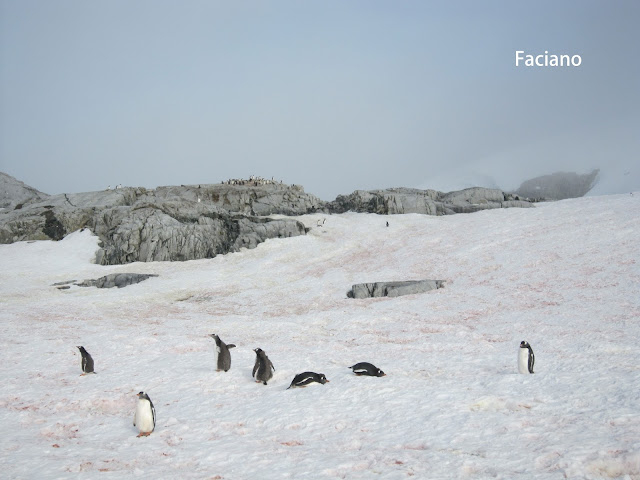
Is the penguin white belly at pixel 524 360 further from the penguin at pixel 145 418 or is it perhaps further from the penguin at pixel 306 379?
the penguin at pixel 145 418

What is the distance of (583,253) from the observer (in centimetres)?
4316

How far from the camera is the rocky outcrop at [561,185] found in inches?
5945

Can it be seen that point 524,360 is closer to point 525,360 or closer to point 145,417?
point 525,360

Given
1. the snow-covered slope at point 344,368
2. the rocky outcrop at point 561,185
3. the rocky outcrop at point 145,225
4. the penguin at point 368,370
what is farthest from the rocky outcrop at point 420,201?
the rocky outcrop at point 561,185

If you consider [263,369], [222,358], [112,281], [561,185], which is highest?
[561,185]

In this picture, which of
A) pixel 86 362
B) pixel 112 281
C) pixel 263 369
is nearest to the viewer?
pixel 263 369

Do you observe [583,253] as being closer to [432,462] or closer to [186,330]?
[186,330]

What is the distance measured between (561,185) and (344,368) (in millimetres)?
156029

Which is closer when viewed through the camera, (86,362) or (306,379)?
(306,379)

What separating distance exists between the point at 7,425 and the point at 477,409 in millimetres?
14636

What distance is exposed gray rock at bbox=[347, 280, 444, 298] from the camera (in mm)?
40094

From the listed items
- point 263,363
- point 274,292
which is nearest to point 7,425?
point 263,363

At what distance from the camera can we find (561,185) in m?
154

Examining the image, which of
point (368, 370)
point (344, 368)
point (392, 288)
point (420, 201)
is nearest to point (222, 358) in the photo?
point (344, 368)
